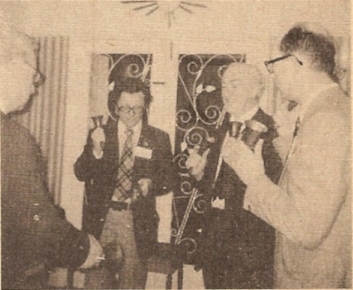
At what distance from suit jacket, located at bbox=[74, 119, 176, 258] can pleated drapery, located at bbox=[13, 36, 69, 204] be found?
→ 47 millimetres

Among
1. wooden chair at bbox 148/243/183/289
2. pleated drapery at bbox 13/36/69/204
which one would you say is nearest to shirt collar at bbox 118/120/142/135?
pleated drapery at bbox 13/36/69/204

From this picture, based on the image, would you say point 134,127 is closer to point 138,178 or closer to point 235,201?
point 138,178

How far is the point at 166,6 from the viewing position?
1.07 metres

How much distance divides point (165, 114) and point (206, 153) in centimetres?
10

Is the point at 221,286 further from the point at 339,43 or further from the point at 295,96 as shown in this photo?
the point at 339,43

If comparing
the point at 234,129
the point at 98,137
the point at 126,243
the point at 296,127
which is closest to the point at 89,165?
the point at 98,137

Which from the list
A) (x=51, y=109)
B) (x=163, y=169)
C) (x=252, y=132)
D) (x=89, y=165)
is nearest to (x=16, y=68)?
(x=51, y=109)

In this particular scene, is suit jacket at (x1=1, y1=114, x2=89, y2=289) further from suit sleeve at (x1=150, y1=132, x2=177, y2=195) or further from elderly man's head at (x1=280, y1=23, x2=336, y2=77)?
elderly man's head at (x1=280, y1=23, x2=336, y2=77)

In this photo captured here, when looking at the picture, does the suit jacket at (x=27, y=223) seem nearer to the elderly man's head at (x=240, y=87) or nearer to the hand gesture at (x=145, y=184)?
the hand gesture at (x=145, y=184)

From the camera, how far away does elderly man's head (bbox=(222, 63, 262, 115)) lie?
3.46ft

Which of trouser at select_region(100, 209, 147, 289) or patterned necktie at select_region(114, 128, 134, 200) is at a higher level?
patterned necktie at select_region(114, 128, 134, 200)

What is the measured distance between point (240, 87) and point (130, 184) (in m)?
0.26

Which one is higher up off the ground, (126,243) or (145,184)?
(145,184)

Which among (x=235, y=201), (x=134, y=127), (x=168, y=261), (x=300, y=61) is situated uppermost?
(x=300, y=61)
